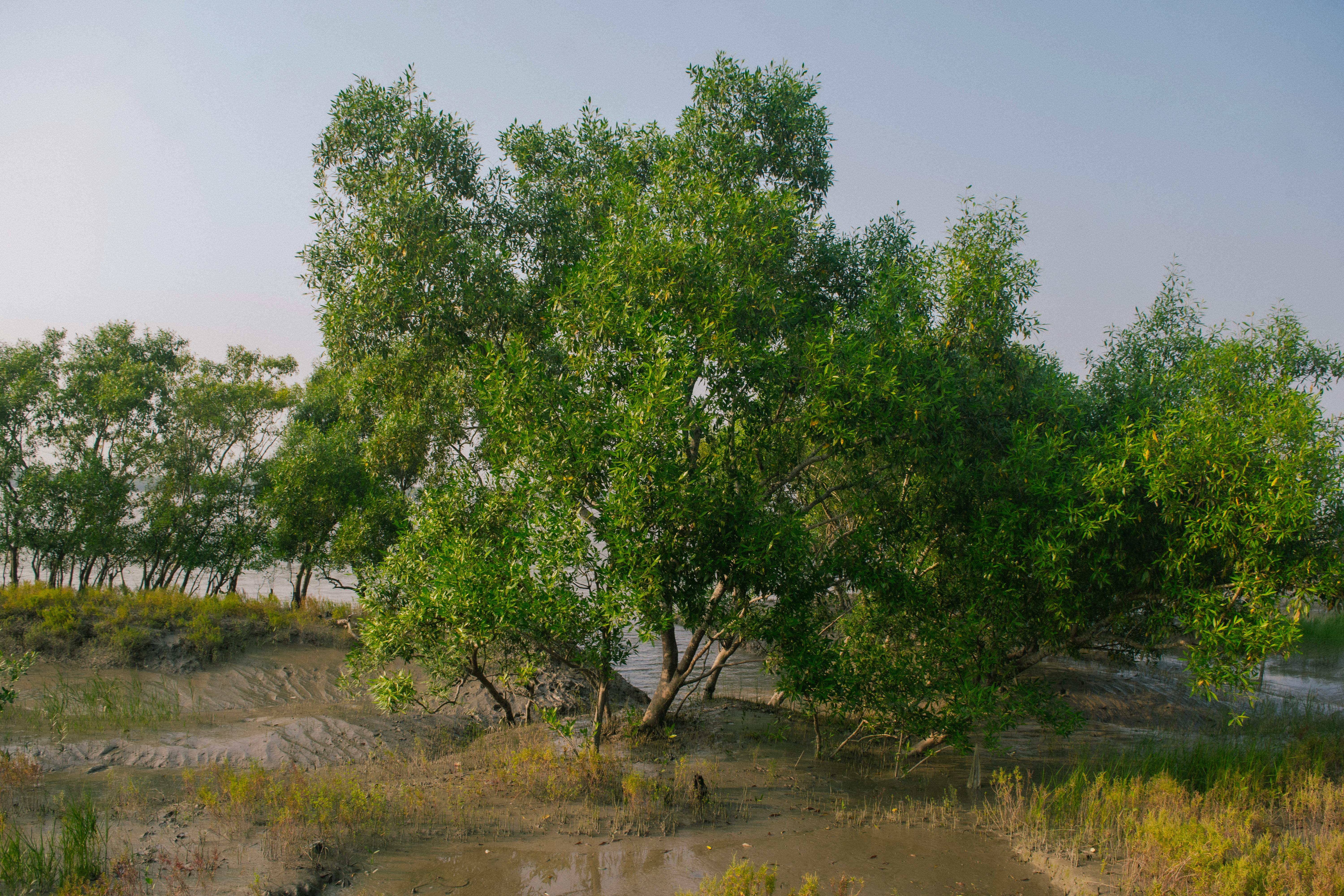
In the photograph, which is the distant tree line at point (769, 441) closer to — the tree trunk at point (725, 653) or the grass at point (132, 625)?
the tree trunk at point (725, 653)

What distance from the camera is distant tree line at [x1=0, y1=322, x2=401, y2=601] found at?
2423 centimetres

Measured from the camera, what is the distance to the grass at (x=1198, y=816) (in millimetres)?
8102

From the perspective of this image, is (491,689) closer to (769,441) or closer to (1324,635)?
(769,441)

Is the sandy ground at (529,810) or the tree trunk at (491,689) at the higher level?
the tree trunk at (491,689)

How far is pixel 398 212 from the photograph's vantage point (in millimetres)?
13273

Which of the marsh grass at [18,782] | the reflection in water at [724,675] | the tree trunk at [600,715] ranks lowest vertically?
the reflection in water at [724,675]

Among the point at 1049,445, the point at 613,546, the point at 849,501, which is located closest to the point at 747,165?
the point at 849,501

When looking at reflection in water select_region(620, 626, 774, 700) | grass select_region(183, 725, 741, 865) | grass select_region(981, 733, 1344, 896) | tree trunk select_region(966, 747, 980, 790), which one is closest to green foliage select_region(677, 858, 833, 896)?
grass select_region(183, 725, 741, 865)

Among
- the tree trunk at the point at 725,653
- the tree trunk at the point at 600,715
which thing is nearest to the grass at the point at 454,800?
the tree trunk at the point at 600,715

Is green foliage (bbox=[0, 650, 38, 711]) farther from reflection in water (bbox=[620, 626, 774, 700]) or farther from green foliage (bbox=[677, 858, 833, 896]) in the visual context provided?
reflection in water (bbox=[620, 626, 774, 700])

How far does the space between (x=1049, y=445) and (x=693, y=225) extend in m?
6.35

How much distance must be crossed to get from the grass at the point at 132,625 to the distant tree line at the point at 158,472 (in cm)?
283

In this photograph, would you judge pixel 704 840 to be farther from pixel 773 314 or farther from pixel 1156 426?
pixel 1156 426

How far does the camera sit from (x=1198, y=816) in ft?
33.7
